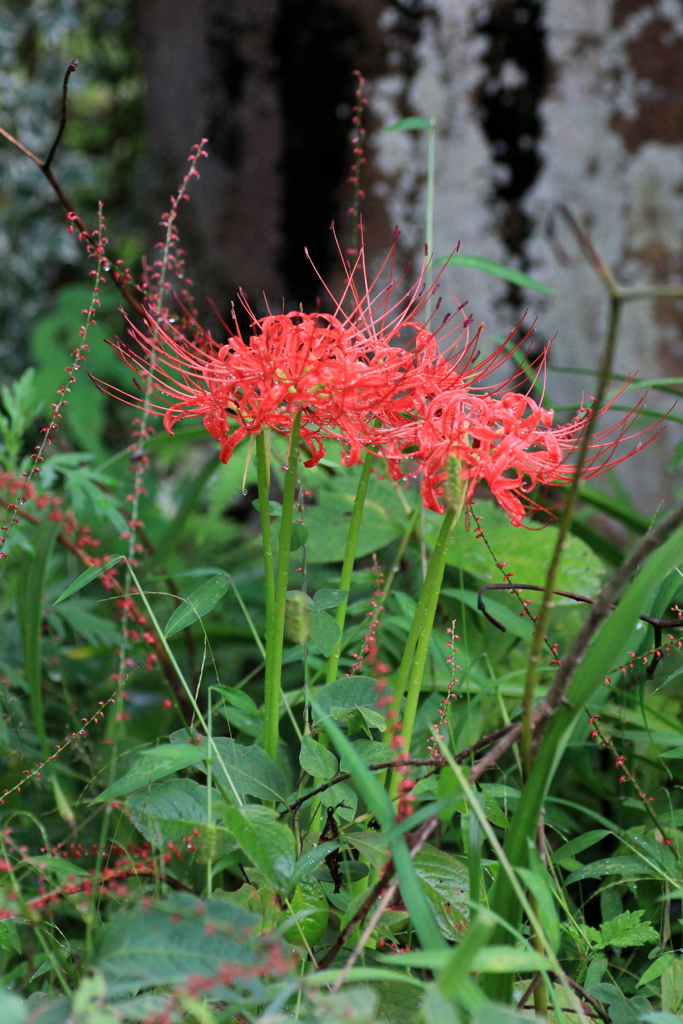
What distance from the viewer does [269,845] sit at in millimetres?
647

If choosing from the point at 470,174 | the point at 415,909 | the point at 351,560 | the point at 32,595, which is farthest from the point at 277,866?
the point at 470,174

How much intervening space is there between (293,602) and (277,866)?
0.21 meters

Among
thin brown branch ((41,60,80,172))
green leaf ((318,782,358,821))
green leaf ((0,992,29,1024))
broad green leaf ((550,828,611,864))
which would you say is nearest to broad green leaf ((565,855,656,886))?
broad green leaf ((550,828,611,864))

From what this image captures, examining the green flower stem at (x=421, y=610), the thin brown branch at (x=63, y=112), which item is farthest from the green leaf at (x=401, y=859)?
the thin brown branch at (x=63, y=112)

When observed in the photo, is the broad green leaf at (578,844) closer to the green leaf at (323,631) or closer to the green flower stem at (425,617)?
the green flower stem at (425,617)

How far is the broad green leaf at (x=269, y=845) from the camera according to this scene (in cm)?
64

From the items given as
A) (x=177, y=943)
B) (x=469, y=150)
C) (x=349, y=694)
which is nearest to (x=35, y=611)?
(x=349, y=694)

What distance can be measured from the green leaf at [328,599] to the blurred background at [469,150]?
3.56 feet

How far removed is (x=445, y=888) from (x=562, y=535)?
406 millimetres

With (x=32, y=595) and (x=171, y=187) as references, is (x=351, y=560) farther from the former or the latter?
(x=171, y=187)

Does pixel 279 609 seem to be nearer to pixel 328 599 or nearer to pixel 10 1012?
pixel 328 599

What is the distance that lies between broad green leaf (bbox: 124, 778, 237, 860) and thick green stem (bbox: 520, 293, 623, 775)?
0.26 m

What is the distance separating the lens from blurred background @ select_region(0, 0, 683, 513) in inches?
69.4

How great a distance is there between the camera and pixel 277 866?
0.65 metres
